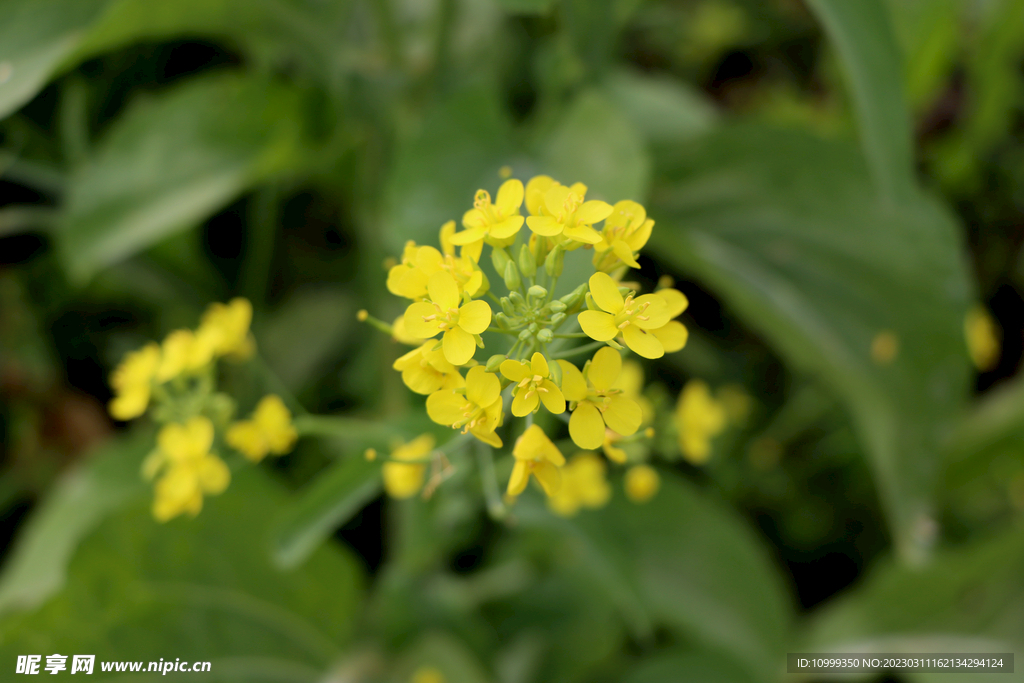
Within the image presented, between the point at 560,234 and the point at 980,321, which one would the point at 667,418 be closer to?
the point at 560,234

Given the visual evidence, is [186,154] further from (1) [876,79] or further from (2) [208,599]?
(1) [876,79]

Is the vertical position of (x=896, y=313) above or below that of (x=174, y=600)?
above

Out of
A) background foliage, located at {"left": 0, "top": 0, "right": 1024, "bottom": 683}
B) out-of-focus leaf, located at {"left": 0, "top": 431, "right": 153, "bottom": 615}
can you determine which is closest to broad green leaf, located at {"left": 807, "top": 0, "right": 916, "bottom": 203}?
background foliage, located at {"left": 0, "top": 0, "right": 1024, "bottom": 683}

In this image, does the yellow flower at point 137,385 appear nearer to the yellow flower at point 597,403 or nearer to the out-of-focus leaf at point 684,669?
the yellow flower at point 597,403

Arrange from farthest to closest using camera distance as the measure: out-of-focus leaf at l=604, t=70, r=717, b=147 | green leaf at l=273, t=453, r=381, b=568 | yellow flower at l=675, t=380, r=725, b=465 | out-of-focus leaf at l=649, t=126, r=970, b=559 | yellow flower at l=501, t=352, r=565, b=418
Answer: out-of-focus leaf at l=604, t=70, r=717, b=147 → out-of-focus leaf at l=649, t=126, r=970, b=559 → yellow flower at l=675, t=380, r=725, b=465 → green leaf at l=273, t=453, r=381, b=568 → yellow flower at l=501, t=352, r=565, b=418

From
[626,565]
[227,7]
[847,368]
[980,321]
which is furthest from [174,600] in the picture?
[980,321]

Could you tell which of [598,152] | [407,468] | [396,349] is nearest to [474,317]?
[407,468]

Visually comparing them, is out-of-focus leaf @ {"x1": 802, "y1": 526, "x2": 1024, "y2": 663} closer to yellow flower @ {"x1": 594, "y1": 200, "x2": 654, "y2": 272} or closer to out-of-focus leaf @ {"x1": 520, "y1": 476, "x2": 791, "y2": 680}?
out-of-focus leaf @ {"x1": 520, "y1": 476, "x2": 791, "y2": 680}
